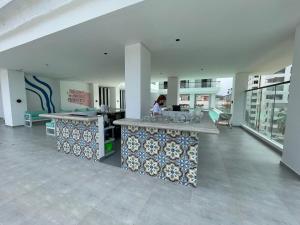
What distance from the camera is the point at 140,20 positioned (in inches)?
84.4

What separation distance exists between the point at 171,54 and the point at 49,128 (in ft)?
15.9

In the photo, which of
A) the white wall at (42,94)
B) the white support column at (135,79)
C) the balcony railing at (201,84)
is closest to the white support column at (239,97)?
the white support column at (135,79)

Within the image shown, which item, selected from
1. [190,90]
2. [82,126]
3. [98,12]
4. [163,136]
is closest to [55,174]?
[82,126]

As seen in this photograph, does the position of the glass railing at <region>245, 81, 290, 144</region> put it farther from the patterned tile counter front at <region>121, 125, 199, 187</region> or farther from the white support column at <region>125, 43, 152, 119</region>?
the white support column at <region>125, 43, 152, 119</region>

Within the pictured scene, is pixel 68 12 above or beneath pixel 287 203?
above

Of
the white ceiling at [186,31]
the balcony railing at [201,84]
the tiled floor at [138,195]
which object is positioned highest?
the balcony railing at [201,84]

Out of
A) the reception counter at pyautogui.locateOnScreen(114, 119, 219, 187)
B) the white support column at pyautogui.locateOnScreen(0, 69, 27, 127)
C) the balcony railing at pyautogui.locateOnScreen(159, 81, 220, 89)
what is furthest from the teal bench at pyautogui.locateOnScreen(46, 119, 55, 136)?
the balcony railing at pyautogui.locateOnScreen(159, 81, 220, 89)

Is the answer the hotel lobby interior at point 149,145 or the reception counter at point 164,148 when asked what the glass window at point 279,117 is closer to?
the hotel lobby interior at point 149,145

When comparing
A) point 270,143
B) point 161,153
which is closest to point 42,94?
point 161,153

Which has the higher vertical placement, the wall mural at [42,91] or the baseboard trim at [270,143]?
the wall mural at [42,91]

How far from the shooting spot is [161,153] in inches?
92.1

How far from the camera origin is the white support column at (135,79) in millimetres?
2990

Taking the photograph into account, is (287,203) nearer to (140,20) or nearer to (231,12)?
(231,12)

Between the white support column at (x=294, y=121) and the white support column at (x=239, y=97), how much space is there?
14.7ft
